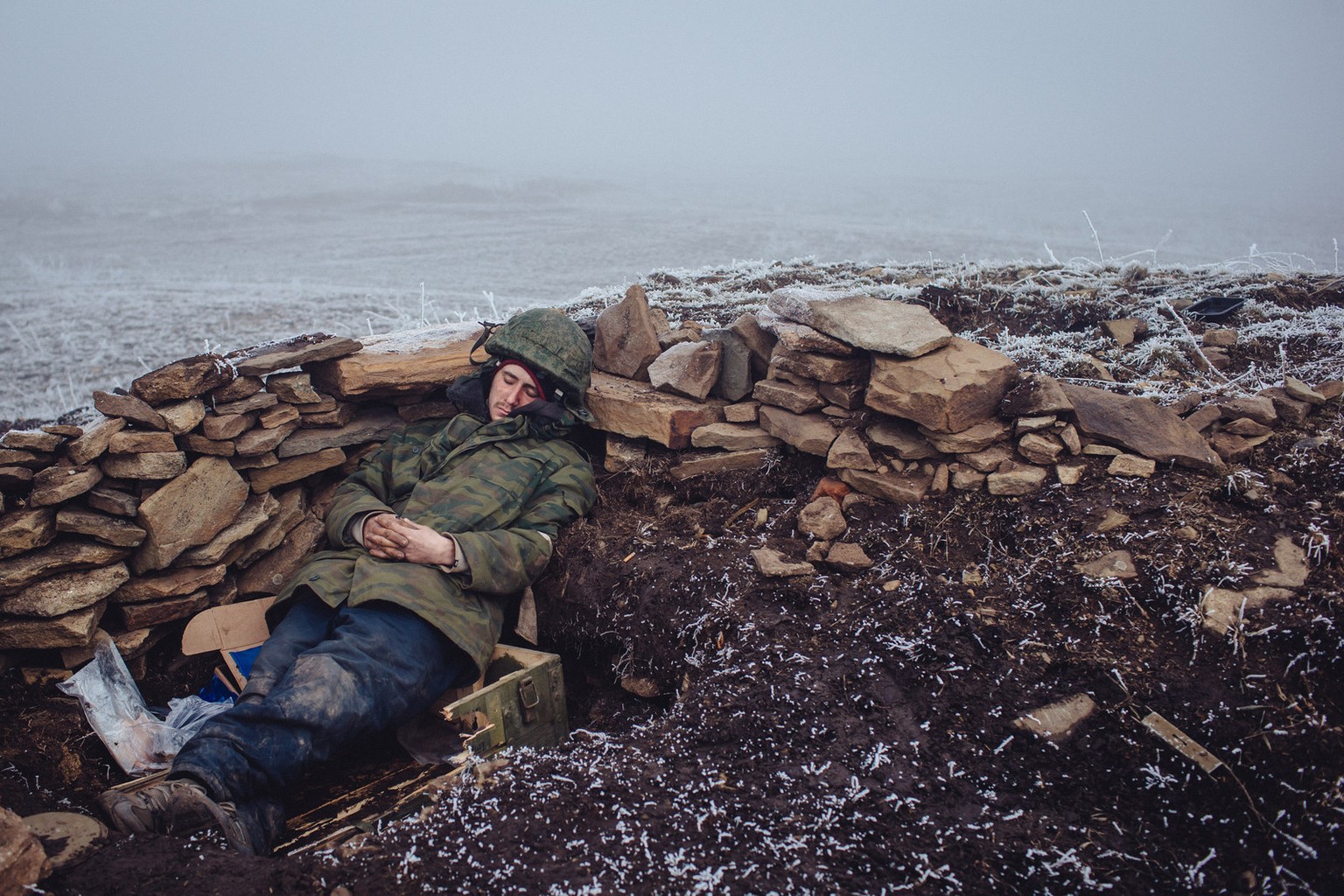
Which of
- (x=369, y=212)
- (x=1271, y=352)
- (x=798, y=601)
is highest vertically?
(x=369, y=212)

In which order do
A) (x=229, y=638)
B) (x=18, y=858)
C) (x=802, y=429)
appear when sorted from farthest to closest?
(x=802, y=429), (x=229, y=638), (x=18, y=858)

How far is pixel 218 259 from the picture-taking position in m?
12.2

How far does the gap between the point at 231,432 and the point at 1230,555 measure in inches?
168

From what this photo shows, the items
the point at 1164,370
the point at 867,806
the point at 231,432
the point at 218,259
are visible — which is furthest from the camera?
the point at 218,259

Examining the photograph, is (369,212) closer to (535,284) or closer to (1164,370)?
(535,284)

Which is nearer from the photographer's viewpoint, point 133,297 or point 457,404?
point 457,404

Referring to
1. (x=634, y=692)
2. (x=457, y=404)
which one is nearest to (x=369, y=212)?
(x=457, y=404)

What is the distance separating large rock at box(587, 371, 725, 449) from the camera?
418 cm

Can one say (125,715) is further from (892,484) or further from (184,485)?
(892,484)

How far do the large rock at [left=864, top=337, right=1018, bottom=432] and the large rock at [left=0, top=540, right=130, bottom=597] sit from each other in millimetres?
3545

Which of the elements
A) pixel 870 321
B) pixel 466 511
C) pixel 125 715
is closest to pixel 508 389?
pixel 466 511

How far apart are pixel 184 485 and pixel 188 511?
13 centimetres

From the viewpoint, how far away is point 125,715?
332 cm

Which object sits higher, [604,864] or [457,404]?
[457,404]
